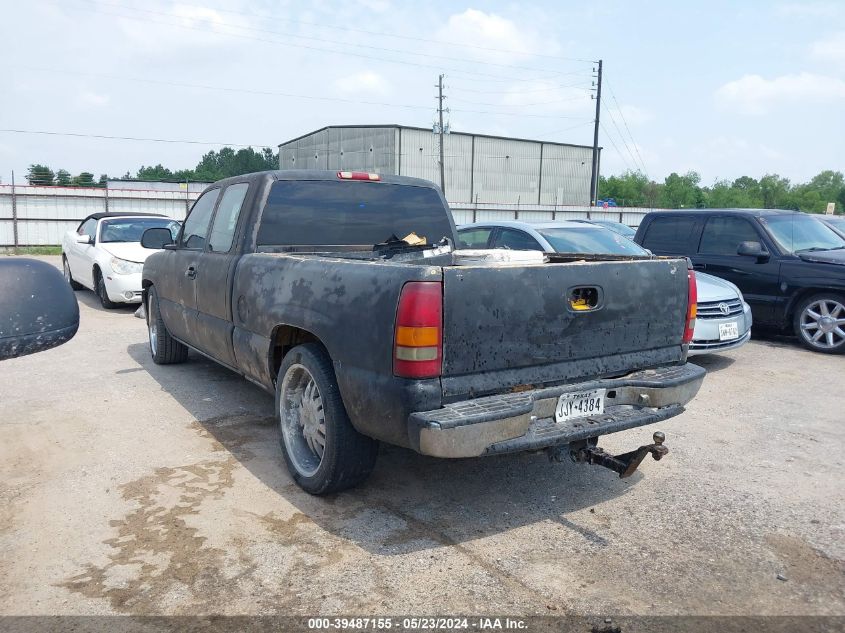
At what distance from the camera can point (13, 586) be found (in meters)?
2.88

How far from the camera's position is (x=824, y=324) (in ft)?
26.9

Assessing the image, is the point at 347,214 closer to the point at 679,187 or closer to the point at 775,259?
the point at 775,259

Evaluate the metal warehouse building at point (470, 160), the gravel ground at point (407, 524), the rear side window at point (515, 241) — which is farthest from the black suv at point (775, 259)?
the metal warehouse building at point (470, 160)

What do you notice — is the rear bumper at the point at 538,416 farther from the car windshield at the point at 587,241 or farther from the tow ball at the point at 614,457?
the car windshield at the point at 587,241

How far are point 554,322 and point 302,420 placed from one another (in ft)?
5.31

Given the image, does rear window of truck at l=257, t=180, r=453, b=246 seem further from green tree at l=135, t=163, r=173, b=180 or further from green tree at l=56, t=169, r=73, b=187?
green tree at l=135, t=163, r=173, b=180

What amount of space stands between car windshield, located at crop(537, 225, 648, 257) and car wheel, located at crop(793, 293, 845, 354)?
2206 millimetres

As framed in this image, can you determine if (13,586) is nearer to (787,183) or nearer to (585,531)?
(585,531)

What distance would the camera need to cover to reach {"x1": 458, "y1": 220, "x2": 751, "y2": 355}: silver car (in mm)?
6975

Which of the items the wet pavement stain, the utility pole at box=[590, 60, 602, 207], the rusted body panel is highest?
the utility pole at box=[590, 60, 602, 207]

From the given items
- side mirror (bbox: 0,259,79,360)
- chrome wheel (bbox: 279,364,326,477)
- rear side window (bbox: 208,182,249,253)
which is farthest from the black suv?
side mirror (bbox: 0,259,79,360)

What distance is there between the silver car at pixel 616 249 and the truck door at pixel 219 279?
2.37 meters

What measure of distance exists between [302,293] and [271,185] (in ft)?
4.10

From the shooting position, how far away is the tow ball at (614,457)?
3.48 meters
